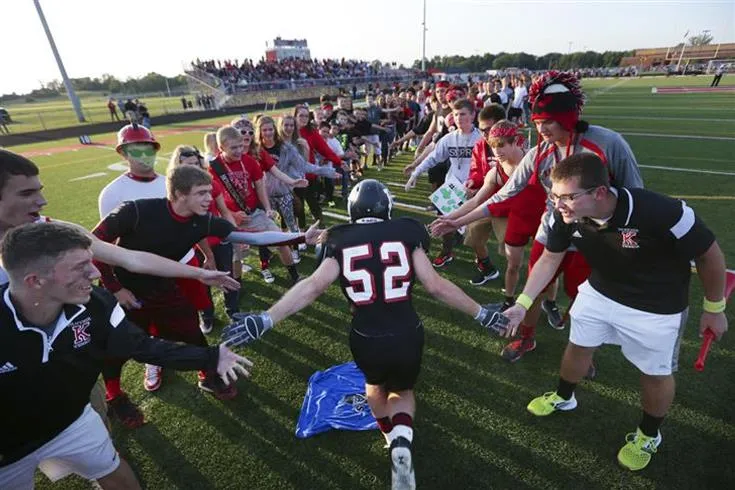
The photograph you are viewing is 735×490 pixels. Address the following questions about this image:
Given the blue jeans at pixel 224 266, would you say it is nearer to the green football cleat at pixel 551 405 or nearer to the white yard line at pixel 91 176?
the green football cleat at pixel 551 405

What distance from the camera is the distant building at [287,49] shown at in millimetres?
79088

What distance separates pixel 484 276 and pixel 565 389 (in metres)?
2.55

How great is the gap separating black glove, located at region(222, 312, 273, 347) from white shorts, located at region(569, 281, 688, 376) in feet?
7.80

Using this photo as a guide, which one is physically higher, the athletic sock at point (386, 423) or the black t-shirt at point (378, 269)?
the black t-shirt at point (378, 269)

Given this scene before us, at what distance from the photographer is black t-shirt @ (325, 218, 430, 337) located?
258 centimetres

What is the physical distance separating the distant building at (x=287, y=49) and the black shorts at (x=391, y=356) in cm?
8429

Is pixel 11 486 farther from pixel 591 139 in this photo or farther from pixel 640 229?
pixel 591 139

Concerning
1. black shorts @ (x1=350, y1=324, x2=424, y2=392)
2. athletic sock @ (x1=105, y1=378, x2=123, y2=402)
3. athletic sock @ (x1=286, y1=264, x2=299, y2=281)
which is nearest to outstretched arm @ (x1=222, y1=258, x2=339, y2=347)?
black shorts @ (x1=350, y1=324, x2=424, y2=392)

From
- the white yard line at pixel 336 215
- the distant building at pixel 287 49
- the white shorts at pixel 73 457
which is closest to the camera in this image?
the white shorts at pixel 73 457

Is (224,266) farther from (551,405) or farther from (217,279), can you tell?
(551,405)

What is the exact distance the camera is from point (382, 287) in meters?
2.61

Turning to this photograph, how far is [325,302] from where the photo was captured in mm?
5457

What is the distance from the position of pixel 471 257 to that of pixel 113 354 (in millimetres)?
5485

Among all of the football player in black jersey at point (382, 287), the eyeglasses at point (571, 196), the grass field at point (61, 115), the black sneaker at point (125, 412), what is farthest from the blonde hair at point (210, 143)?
the grass field at point (61, 115)
